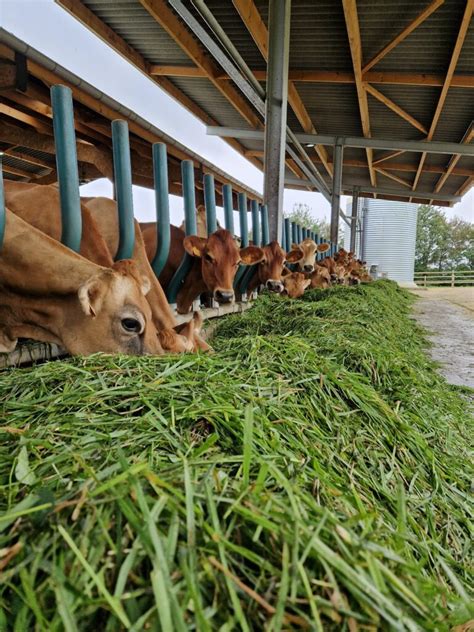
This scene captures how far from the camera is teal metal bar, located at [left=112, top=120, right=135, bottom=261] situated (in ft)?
8.21

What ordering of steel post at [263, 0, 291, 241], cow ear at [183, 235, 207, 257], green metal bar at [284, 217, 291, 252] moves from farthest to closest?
green metal bar at [284, 217, 291, 252]
steel post at [263, 0, 291, 241]
cow ear at [183, 235, 207, 257]

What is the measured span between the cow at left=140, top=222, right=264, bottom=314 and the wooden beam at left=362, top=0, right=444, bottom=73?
4.47 metres

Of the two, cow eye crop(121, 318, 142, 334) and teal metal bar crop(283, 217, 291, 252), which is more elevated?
teal metal bar crop(283, 217, 291, 252)

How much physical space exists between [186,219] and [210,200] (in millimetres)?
297

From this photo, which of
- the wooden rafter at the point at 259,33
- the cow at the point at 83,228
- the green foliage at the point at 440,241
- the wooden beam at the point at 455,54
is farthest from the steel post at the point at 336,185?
the green foliage at the point at 440,241

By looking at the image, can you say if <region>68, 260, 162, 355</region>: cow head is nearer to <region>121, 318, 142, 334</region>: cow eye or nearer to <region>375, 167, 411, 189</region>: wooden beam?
<region>121, 318, 142, 334</region>: cow eye

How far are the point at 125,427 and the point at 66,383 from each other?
0.33m

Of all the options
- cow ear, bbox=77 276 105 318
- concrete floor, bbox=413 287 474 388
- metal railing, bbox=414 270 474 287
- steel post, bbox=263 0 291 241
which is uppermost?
steel post, bbox=263 0 291 241

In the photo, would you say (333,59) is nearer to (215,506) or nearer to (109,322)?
(109,322)

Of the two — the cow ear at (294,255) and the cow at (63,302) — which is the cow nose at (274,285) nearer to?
the cow ear at (294,255)

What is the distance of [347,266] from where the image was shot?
31.7ft

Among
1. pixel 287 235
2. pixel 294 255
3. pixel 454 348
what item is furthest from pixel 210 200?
pixel 287 235

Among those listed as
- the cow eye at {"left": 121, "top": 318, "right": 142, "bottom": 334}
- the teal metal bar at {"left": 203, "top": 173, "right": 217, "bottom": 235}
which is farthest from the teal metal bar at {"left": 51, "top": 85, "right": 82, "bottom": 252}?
the teal metal bar at {"left": 203, "top": 173, "right": 217, "bottom": 235}

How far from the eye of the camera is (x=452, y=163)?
1244 centimetres
